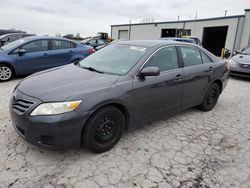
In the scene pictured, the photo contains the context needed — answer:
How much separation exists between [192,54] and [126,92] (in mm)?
1899

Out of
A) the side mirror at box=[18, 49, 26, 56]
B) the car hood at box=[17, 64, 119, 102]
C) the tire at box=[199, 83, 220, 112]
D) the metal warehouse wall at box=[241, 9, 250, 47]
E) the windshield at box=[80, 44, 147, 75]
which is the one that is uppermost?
the metal warehouse wall at box=[241, 9, 250, 47]

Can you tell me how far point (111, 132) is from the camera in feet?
8.82

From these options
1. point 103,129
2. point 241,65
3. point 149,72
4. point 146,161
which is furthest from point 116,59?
point 241,65

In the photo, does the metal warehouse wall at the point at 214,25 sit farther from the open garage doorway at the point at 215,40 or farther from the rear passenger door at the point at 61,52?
the rear passenger door at the point at 61,52

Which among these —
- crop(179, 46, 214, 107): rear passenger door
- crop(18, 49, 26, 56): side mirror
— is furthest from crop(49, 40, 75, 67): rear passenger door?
crop(179, 46, 214, 107): rear passenger door

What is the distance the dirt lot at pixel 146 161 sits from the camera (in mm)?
2217

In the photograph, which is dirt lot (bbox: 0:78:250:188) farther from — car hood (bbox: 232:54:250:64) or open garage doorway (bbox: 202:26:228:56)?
open garage doorway (bbox: 202:26:228:56)

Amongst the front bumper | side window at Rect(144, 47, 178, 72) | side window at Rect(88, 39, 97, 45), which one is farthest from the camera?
side window at Rect(88, 39, 97, 45)

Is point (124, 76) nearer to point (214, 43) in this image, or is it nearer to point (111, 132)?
point (111, 132)

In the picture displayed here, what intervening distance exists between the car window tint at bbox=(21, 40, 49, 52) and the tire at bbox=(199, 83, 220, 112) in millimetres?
5172

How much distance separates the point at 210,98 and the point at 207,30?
21527 millimetres

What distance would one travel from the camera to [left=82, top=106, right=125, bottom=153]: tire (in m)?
2.42

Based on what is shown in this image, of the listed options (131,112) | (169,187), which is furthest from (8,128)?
(169,187)

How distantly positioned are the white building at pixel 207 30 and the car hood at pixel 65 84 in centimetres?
1906
